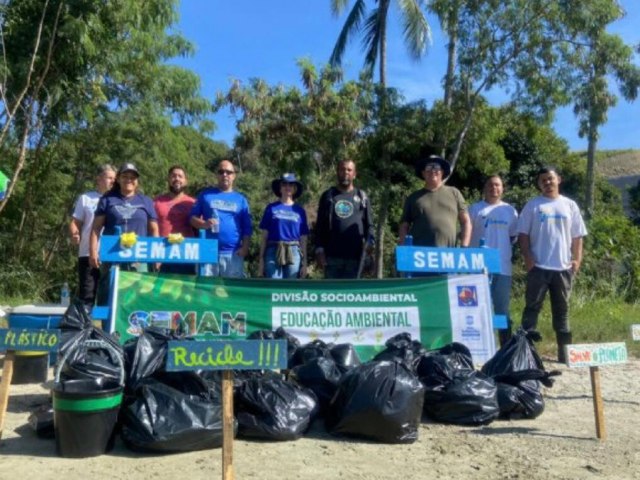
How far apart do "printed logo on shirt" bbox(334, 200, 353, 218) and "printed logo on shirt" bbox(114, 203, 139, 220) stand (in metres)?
1.97

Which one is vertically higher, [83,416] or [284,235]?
[284,235]

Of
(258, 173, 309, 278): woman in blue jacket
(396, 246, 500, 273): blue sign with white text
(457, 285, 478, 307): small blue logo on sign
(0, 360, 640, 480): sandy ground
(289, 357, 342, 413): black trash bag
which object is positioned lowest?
(0, 360, 640, 480): sandy ground

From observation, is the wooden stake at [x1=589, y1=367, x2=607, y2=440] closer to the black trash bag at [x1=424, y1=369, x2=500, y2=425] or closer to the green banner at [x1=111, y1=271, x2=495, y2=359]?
the black trash bag at [x1=424, y1=369, x2=500, y2=425]

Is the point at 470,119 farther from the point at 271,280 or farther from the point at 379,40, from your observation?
the point at 271,280

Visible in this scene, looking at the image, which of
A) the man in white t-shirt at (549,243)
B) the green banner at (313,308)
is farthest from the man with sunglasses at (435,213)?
the man in white t-shirt at (549,243)

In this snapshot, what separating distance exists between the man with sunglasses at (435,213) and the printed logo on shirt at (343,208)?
55 centimetres

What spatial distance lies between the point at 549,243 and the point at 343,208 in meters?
2.06

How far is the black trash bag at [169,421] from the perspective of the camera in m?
4.61

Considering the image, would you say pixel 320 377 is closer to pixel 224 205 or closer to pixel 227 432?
pixel 227 432

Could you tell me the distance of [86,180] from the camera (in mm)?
16781

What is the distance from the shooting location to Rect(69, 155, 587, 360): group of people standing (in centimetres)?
751

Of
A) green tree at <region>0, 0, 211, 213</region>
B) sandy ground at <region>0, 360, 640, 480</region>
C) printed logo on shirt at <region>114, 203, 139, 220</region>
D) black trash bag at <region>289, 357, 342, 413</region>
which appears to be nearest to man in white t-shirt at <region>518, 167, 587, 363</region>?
sandy ground at <region>0, 360, 640, 480</region>

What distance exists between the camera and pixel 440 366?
5.66 metres

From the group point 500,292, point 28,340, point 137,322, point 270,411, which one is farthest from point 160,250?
point 500,292
